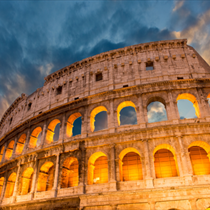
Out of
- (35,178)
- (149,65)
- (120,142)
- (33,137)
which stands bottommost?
(35,178)

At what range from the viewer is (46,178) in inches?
742

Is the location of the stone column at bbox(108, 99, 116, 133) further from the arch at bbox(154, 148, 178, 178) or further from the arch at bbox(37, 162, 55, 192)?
the arch at bbox(37, 162, 55, 192)

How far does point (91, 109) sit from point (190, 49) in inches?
438

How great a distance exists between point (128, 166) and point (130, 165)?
0.18 metres

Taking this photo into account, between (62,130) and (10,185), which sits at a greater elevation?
(62,130)

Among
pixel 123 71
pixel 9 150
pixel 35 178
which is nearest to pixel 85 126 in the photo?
pixel 35 178

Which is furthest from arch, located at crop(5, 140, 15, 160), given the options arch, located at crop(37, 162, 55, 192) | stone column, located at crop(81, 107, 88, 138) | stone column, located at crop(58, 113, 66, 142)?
stone column, located at crop(81, 107, 88, 138)

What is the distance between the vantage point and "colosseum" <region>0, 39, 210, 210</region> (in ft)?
46.4

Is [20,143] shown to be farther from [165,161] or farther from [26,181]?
[165,161]

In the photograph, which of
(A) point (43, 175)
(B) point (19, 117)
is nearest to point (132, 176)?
(A) point (43, 175)

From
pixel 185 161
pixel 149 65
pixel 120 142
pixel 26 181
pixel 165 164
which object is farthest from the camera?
pixel 149 65

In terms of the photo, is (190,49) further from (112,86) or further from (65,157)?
(65,157)

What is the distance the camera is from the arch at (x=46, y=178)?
18.0 m

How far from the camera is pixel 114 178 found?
1505 centimetres
